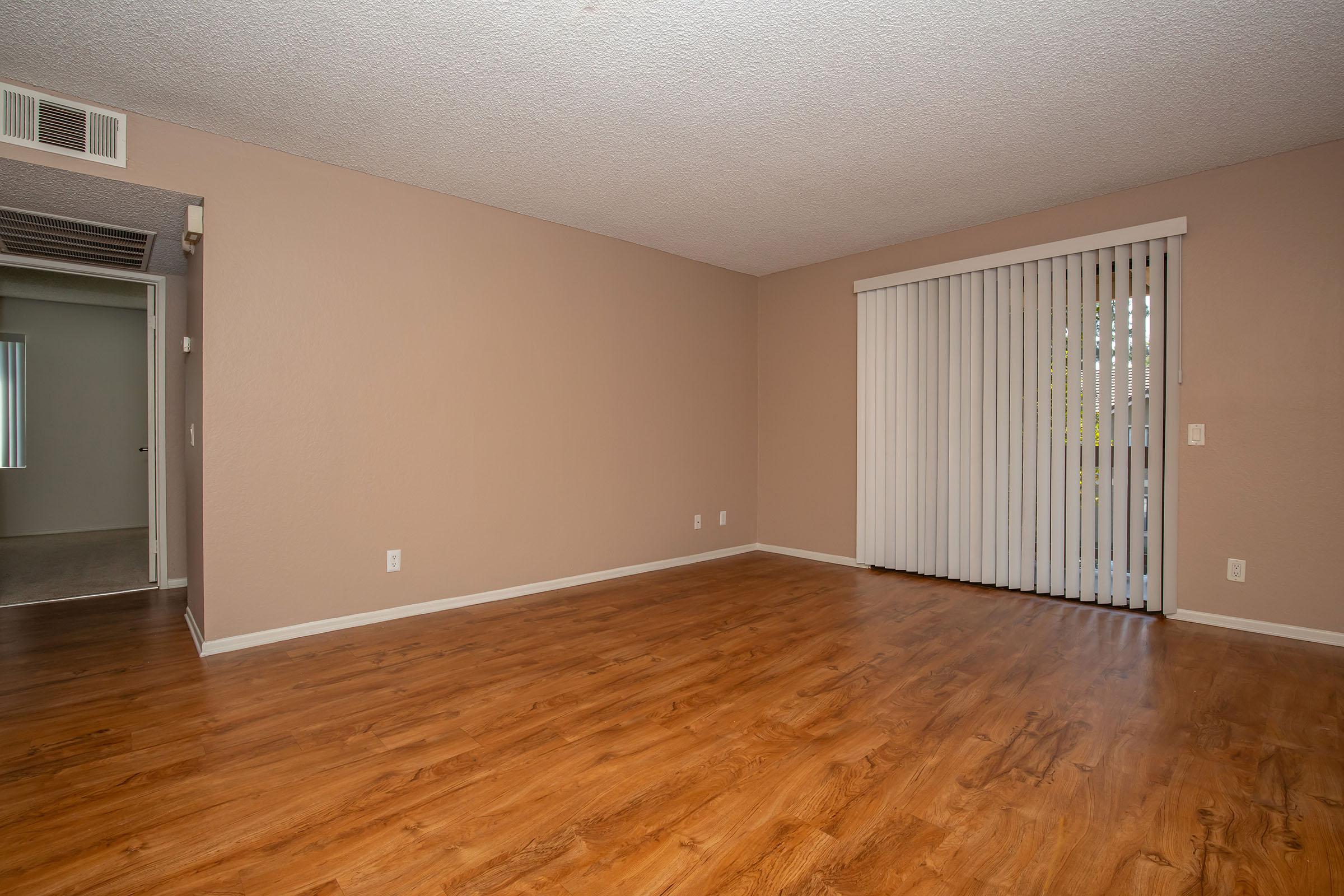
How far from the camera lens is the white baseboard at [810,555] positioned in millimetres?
5594

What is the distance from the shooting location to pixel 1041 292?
4.41 meters

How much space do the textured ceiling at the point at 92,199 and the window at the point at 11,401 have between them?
4250 mm

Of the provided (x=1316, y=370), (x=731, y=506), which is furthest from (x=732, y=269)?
(x=1316, y=370)

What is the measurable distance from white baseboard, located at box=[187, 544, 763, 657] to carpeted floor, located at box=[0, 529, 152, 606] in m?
1.60

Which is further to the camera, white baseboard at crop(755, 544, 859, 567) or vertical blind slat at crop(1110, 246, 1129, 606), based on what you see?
white baseboard at crop(755, 544, 859, 567)

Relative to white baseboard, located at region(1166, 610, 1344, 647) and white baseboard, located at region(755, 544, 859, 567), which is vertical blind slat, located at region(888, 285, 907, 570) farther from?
white baseboard, located at region(1166, 610, 1344, 647)

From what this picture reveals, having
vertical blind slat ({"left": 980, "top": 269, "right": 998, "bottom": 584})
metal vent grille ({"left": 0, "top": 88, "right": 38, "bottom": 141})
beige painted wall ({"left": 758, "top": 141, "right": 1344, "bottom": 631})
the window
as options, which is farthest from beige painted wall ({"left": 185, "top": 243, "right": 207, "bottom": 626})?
beige painted wall ({"left": 758, "top": 141, "right": 1344, "bottom": 631})

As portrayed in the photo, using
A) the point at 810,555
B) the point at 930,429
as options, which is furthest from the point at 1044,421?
the point at 810,555

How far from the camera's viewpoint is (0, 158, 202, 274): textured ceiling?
2980 millimetres

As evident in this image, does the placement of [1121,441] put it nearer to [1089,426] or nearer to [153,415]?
[1089,426]

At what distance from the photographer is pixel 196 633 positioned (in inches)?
138

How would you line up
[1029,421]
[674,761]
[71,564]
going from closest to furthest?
[674,761]
[1029,421]
[71,564]

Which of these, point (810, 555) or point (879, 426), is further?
point (810, 555)

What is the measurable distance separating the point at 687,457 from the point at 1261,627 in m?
3.96
